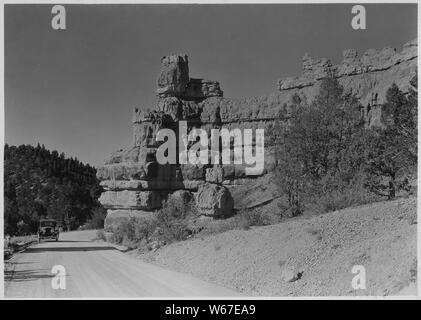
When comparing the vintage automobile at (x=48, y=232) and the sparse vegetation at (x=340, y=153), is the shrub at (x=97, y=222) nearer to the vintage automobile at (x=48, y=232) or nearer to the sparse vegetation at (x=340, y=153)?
the vintage automobile at (x=48, y=232)

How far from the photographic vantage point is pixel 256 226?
21.1m

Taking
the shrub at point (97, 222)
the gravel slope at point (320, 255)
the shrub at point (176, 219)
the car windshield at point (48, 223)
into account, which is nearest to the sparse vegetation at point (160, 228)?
the shrub at point (176, 219)

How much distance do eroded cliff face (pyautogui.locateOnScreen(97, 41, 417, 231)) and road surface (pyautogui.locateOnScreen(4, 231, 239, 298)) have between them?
32.1 ft

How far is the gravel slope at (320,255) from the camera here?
41.0ft

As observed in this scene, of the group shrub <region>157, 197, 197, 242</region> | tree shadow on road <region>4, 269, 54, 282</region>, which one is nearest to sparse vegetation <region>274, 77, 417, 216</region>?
shrub <region>157, 197, 197, 242</region>

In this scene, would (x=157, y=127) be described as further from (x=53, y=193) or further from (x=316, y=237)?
(x=316, y=237)

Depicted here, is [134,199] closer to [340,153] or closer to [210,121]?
[210,121]

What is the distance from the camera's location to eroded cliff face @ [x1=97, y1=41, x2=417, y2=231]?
34.8 m

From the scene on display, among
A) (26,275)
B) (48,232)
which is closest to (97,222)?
(48,232)

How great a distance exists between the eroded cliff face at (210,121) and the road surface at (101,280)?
9.78m

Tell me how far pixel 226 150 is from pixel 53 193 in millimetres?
21453

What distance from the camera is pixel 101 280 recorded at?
15.1 meters

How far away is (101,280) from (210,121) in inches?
1141

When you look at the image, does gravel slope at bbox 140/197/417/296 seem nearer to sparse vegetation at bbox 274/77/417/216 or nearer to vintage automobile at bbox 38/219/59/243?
sparse vegetation at bbox 274/77/417/216
